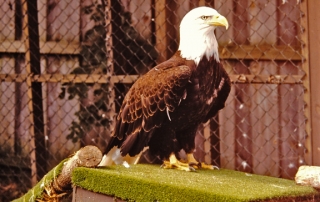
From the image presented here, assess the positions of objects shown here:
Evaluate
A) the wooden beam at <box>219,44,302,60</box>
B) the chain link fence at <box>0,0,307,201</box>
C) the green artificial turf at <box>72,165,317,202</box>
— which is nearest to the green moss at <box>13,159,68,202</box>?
the green artificial turf at <box>72,165,317,202</box>

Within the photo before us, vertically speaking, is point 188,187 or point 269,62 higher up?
point 269,62

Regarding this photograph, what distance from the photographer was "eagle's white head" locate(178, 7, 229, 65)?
11.5 ft

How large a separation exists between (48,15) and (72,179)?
117 inches

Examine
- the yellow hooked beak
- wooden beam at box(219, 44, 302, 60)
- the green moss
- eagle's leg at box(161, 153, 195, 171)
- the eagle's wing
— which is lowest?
the green moss

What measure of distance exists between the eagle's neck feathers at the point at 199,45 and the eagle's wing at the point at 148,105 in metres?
0.08

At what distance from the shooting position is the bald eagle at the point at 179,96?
350cm

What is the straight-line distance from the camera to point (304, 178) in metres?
3.34

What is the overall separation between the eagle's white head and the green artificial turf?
602mm

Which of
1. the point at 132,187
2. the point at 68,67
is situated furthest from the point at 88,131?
the point at 132,187

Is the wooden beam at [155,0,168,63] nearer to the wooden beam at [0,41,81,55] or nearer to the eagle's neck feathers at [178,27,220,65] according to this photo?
the wooden beam at [0,41,81,55]

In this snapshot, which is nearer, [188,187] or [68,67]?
[188,187]

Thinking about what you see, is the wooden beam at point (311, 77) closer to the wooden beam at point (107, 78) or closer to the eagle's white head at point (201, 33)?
the wooden beam at point (107, 78)

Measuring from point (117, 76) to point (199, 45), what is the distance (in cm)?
190

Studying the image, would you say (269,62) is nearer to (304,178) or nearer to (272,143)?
(272,143)
